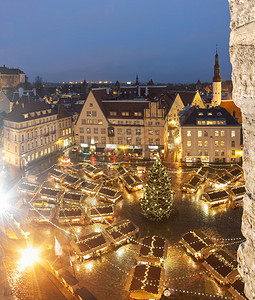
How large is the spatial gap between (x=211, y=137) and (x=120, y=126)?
13.8m

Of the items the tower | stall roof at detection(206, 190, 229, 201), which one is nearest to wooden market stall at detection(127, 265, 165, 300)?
stall roof at detection(206, 190, 229, 201)

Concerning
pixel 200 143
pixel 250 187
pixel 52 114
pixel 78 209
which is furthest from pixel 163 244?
pixel 52 114

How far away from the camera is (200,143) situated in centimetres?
4134

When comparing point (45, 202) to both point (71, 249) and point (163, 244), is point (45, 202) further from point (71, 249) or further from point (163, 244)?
point (163, 244)

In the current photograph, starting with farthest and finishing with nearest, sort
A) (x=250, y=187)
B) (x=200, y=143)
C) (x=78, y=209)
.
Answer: (x=200, y=143), (x=78, y=209), (x=250, y=187)

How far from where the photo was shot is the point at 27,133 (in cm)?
4244

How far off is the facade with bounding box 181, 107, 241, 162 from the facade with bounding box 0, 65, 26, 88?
6937 centimetres

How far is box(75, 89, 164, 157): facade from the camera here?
44.9 meters

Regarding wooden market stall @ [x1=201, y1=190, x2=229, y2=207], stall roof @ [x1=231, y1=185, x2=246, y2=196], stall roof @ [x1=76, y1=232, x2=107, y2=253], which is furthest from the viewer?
stall roof @ [x1=231, y1=185, x2=246, y2=196]

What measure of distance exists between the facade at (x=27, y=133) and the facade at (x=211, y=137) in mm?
20883

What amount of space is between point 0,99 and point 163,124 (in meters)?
33.4

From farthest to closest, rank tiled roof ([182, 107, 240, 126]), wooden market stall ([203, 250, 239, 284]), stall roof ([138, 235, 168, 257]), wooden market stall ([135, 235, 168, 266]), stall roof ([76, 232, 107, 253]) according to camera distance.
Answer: tiled roof ([182, 107, 240, 126])
stall roof ([76, 232, 107, 253])
stall roof ([138, 235, 168, 257])
wooden market stall ([135, 235, 168, 266])
wooden market stall ([203, 250, 239, 284])

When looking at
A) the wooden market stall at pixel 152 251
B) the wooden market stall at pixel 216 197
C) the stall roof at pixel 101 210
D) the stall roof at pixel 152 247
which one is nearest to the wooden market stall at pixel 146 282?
the wooden market stall at pixel 152 251

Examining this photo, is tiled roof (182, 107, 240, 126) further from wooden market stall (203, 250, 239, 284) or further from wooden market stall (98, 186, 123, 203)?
wooden market stall (203, 250, 239, 284)
